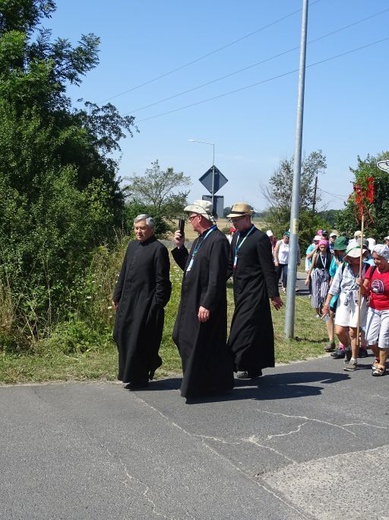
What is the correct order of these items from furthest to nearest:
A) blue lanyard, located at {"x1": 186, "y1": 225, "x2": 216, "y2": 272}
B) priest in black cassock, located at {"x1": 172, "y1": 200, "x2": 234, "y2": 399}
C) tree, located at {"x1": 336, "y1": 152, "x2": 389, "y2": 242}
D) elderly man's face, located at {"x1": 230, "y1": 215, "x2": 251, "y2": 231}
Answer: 1. tree, located at {"x1": 336, "y1": 152, "x2": 389, "y2": 242}
2. elderly man's face, located at {"x1": 230, "y1": 215, "x2": 251, "y2": 231}
3. blue lanyard, located at {"x1": 186, "y1": 225, "x2": 216, "y2": 272}
4. priest in black cassock, located at {"x1": 172, "y1": 200, "x2": 234, "y2": 399}

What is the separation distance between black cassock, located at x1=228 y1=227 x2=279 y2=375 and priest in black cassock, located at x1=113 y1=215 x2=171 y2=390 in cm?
95

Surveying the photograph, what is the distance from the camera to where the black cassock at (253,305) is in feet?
24.0

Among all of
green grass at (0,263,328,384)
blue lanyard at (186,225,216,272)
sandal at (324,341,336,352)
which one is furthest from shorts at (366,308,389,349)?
blue lanyard at (186,225,216,272)

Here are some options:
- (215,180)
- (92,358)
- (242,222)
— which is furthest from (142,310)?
(215,180)

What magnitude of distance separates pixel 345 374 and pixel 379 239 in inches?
777

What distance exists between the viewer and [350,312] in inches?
340

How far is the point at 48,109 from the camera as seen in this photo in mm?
16266

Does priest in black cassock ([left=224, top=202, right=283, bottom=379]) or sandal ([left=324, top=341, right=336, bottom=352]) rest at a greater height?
priest in black cassock ([left=224, top=202, right=283, bottom=379])

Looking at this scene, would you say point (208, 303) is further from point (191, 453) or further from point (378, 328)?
point (378, 328)

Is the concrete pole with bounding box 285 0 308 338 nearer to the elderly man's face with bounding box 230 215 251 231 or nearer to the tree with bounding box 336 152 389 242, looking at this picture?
the elderly man's face with bounding box 230 215 251 231

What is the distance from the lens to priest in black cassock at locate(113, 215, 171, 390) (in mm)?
6883

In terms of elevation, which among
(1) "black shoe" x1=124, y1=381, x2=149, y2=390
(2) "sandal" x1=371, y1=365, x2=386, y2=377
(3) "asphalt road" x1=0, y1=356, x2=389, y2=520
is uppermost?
(2) "sandal" x1=371, y1=365, x2=386, y2=377

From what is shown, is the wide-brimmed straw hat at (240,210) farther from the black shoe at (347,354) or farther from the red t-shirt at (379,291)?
the black shoe at (347,354)

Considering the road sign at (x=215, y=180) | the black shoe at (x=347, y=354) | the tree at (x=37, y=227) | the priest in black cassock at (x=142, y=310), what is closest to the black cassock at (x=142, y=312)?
the priest in black cassock at (x=142, y=310)
